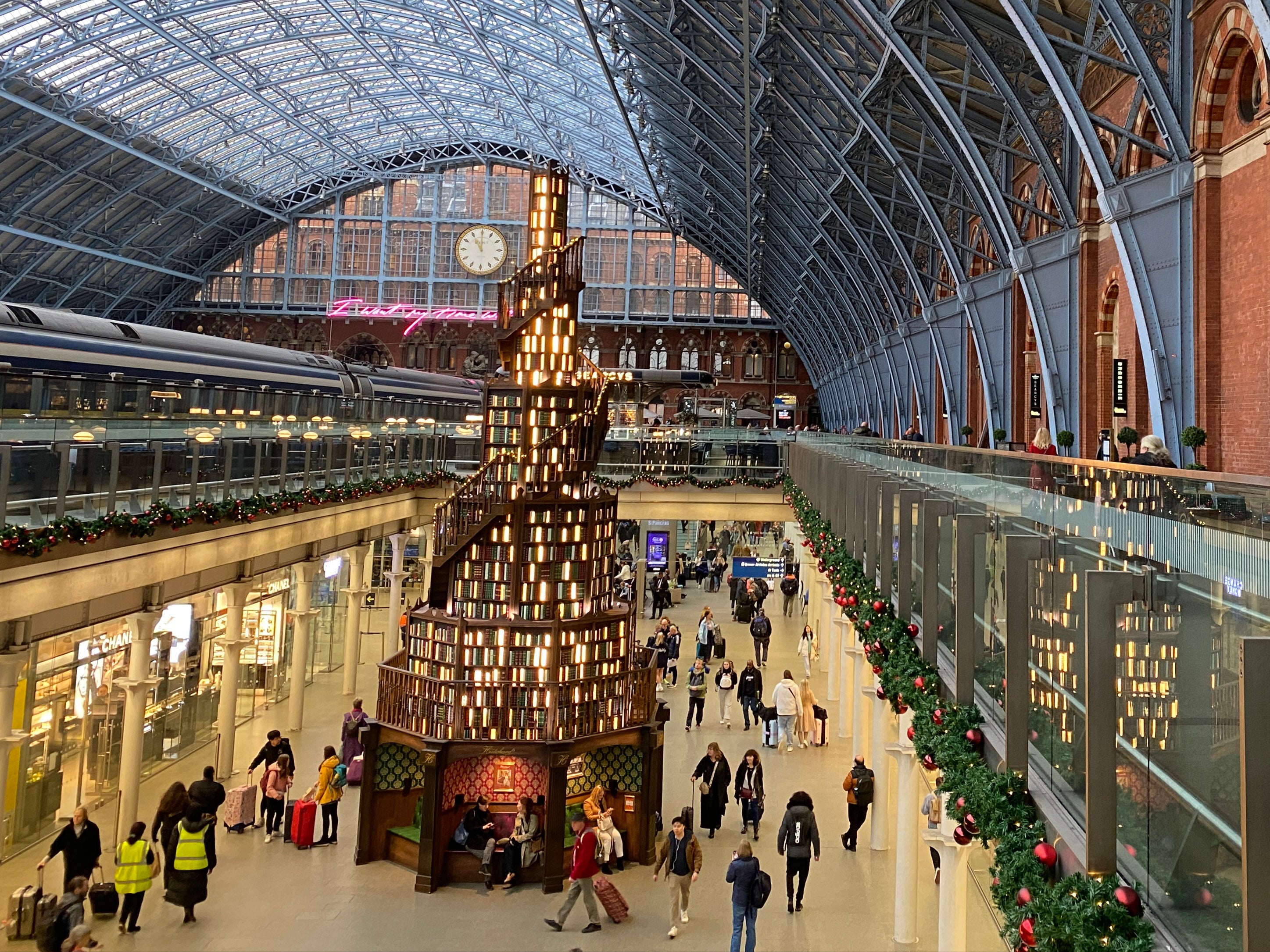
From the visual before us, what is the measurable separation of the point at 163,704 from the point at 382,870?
668 centimetres

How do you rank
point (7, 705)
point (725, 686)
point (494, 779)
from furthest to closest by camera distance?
point (725, 686) → point (494, 779) → point (7, 705)

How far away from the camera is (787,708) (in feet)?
64.8

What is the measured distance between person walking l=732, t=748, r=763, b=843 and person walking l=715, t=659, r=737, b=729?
236 inches

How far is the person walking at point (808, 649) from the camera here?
88.5 ft

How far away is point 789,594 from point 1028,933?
33.6m

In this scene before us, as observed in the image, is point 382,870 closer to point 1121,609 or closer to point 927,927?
point 927,927

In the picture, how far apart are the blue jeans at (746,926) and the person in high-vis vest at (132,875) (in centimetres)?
650

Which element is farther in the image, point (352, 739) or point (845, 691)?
point (845, 691)

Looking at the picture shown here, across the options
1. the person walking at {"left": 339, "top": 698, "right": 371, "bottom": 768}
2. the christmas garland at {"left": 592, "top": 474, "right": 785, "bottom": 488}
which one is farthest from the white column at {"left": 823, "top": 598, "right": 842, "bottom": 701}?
the person walking at {"left": 339, "top": 698, "right": 371, "bottom": 768}

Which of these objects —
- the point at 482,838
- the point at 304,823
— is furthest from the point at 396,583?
the point at 482,838

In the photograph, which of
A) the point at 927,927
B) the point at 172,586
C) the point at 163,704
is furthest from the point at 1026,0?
the point at 163,704

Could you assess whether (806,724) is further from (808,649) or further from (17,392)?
(17,392)

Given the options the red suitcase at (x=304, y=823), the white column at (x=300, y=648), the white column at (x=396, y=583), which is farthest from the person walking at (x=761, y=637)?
the red suitcase at (x=304, y=823)

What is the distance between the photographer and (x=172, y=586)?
15.6 m
